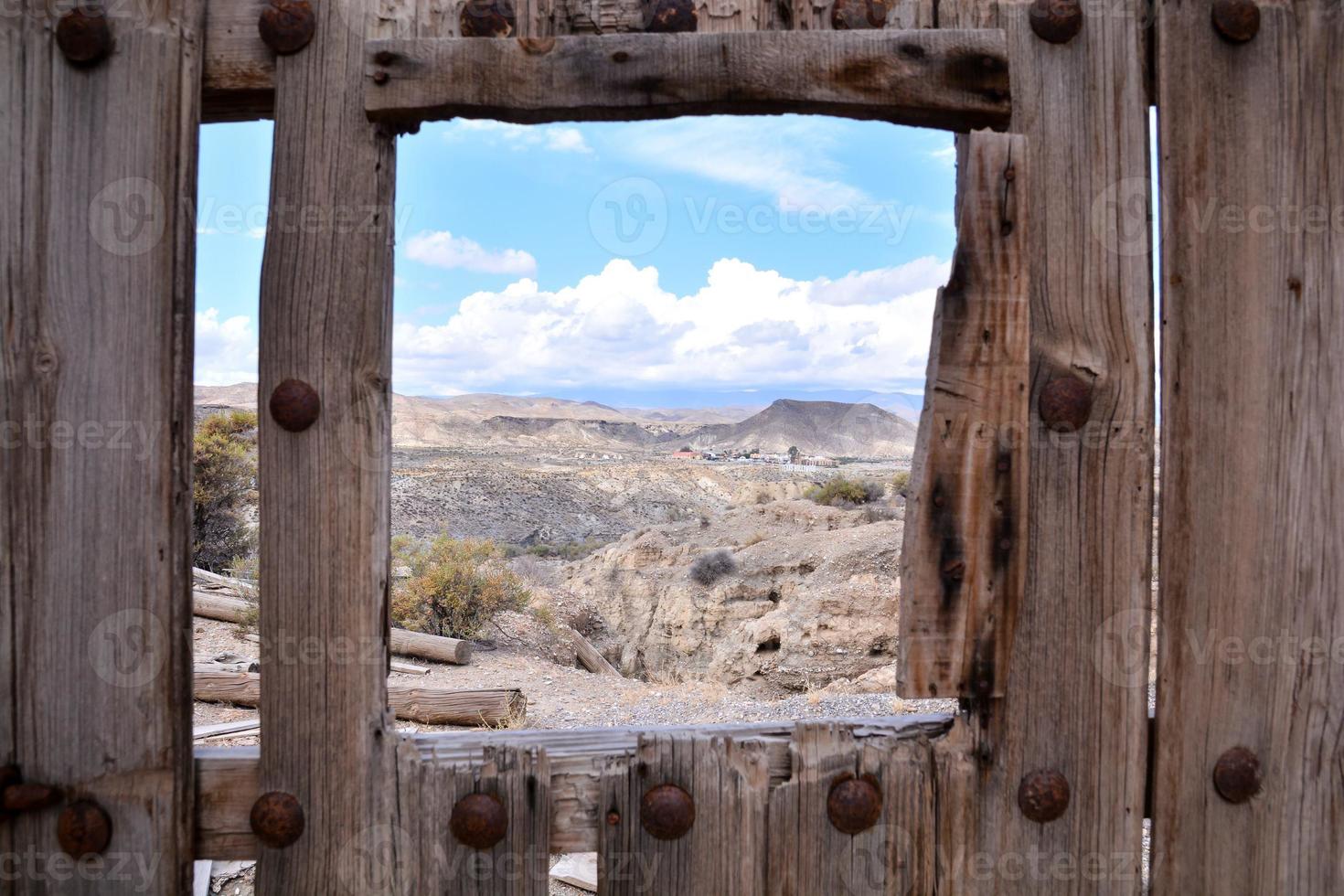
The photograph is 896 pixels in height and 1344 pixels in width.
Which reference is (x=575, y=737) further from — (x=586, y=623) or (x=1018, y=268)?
(x=586, y=623)

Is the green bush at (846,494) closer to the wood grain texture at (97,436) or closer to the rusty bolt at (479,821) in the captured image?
the rusty bolt at (479,821)

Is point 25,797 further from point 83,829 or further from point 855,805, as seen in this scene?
point 855,805

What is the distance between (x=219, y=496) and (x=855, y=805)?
40.2 feet

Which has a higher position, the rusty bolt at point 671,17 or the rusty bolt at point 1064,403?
the rusty bolt at point 671,17

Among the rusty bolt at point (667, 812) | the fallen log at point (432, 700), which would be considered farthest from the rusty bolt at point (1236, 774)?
the fallen log at point (432, 700)

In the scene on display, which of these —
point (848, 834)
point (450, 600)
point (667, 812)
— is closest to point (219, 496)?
point (450, 600)

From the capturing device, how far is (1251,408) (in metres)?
1.37

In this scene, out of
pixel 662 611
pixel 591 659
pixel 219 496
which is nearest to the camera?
pixel 591 659

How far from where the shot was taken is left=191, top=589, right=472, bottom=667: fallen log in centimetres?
774

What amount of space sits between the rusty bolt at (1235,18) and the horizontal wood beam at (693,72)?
0.36 metres

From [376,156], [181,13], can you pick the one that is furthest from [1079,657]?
[181,13]

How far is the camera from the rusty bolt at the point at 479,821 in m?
1.34

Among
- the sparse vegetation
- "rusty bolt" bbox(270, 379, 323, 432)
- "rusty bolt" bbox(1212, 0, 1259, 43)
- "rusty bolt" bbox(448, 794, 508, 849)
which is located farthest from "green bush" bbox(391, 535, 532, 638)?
"rusty bolt" bbox(1212, 0, 1259, 43)

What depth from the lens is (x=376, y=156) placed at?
4.47 feet
